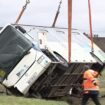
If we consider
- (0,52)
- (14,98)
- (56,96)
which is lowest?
(56,96)

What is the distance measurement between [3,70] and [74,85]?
2.90 metres

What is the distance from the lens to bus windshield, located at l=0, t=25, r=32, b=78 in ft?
52.2

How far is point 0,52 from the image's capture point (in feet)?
52.9

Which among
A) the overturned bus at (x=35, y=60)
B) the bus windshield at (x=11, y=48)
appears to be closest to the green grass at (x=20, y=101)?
the overturned bus at (x=35, y=60)

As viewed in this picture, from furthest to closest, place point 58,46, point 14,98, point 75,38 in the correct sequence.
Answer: point 75,38
point 58,46
point 14,98

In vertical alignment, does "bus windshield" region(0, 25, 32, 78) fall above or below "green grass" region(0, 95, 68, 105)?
above

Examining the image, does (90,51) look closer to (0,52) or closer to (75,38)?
(75,38)

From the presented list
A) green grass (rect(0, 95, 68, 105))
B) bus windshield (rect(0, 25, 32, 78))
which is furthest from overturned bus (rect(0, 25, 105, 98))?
green grass (rect(0, 95, 68, 105))

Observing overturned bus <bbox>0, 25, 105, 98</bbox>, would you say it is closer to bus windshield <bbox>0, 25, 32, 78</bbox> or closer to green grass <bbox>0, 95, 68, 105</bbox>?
bus windshield <bbox>0, 25, 32, 78</bbox>

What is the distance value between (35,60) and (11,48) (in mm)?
846

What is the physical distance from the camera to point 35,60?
15773 millimetres

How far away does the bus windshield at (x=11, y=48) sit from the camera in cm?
1590

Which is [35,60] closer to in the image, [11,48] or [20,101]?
[11,48]

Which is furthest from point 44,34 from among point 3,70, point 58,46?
point 3,70
